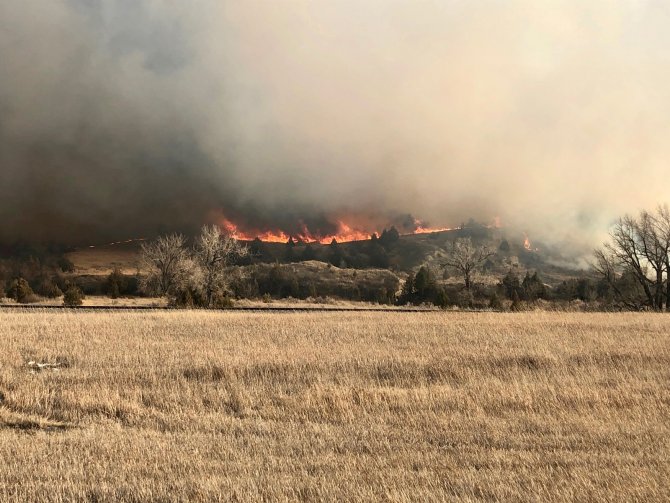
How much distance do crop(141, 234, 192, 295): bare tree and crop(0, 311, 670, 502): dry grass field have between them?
→ 53593 mm

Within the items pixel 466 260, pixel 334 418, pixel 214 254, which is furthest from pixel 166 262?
pixel 334 418

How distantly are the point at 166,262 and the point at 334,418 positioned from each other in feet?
233

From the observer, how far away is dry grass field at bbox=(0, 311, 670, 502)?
7.75 m

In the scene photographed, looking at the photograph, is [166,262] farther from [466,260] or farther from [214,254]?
[466,260]

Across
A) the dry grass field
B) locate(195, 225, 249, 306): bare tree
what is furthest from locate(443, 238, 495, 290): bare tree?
the dry grass field

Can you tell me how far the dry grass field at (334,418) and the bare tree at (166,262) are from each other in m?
53.6

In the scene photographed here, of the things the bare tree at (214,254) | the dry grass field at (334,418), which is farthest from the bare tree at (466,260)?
the dry grass field at (334,418)

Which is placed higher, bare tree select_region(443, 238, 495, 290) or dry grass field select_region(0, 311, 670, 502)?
bare tree select_region(443, 238, 495, 290)

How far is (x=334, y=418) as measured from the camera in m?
12.3

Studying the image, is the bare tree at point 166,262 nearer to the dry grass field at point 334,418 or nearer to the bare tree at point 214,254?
the bare tree at point 214,254

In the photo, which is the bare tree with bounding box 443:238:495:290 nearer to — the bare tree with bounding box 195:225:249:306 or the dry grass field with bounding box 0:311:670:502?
the bare tree with bounding box 195:225:249:306

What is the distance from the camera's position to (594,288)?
10012 cm

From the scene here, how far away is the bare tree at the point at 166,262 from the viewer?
78.2 metres

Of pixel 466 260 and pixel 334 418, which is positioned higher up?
pixel 466 260
